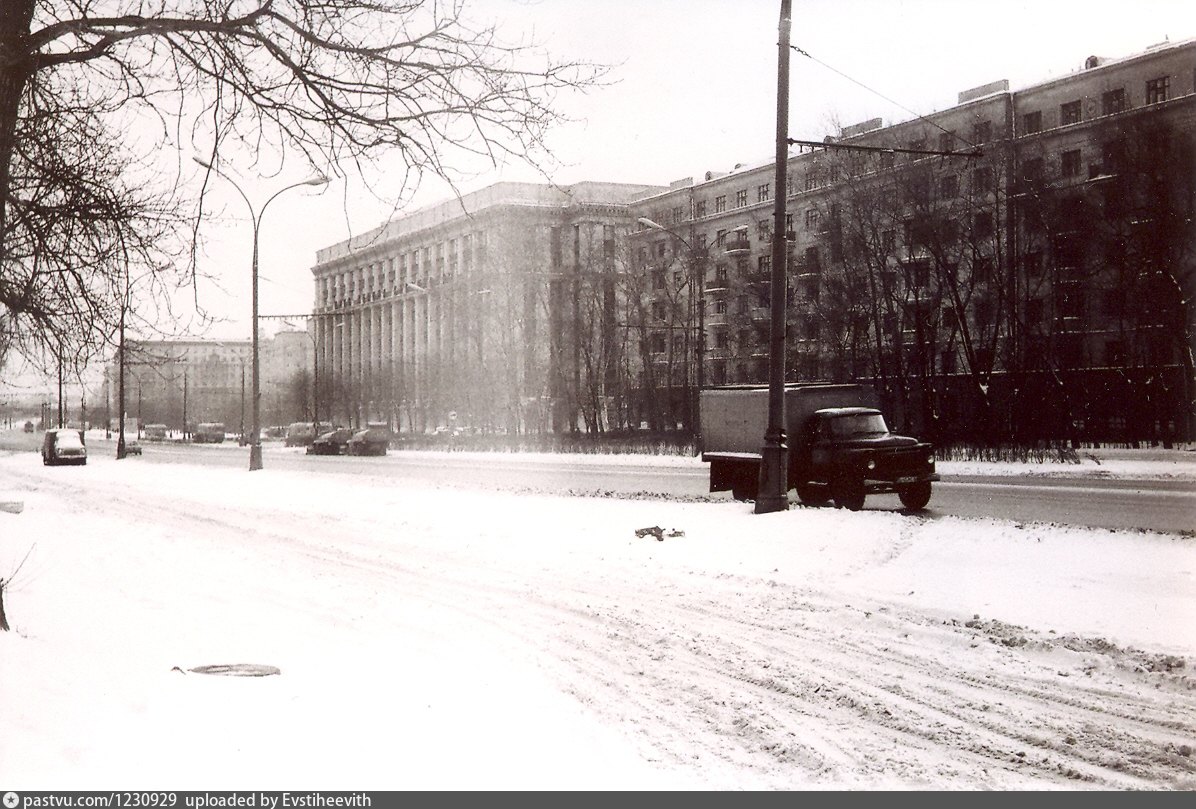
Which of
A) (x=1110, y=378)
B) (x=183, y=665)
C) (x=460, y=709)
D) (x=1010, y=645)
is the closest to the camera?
(x=460, y=709)

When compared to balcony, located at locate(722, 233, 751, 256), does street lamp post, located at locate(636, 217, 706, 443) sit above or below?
below

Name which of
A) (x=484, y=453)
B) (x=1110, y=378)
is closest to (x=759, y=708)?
(x=1110, y=378)

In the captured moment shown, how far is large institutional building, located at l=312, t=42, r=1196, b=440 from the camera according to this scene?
28.0 m

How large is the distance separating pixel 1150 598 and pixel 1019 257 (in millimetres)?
31319

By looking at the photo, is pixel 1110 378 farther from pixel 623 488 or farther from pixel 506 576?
pixel 506 576

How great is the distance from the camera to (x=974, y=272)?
36.2 metres

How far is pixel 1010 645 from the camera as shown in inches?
271

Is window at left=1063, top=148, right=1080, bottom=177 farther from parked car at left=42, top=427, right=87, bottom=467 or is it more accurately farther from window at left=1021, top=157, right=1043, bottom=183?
parked car at left=42, top=427, right=87, bottom=467

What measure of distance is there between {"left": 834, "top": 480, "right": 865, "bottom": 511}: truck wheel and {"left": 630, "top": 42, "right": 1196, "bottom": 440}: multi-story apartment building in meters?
14.2

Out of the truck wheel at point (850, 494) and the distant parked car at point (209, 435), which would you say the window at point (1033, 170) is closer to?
the truck wheel at point (850, 494)

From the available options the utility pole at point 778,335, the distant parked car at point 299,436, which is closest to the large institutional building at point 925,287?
the utility pole at point 778,335

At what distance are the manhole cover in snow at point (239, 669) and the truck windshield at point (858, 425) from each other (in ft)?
37.0

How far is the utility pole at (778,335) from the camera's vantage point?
1292 cm

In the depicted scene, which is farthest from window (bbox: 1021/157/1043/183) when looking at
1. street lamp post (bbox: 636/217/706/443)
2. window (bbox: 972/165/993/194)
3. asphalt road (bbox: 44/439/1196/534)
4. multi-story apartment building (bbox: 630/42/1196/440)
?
asphalt road (bbox: 44/439/1196/534)
